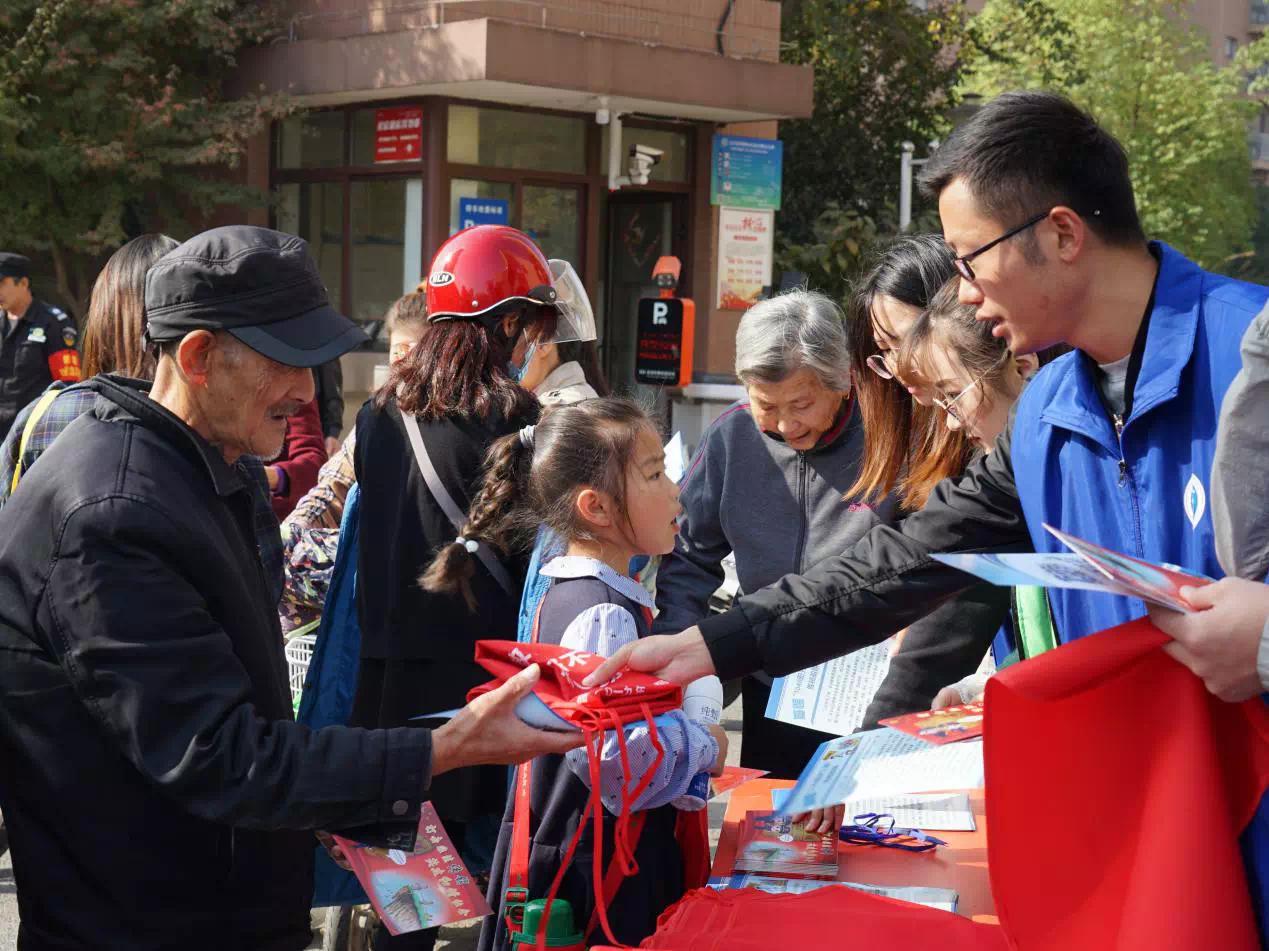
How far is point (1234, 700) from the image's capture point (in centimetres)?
183

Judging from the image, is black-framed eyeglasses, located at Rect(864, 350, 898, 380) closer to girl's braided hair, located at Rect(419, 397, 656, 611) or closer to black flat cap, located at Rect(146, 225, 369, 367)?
girl's braided hair, located at Rect(419, 397, 656, 611)

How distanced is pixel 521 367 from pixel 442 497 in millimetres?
567

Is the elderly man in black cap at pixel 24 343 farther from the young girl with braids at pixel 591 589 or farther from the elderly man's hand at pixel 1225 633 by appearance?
the elderly man's hand at pixel 1225 633

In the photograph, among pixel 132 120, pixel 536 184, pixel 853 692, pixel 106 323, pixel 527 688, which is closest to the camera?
pixel 527 688

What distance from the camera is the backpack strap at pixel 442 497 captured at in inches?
138

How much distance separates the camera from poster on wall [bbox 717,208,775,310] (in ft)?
59.6

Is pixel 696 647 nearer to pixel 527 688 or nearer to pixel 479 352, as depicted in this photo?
→ pixel 527 688

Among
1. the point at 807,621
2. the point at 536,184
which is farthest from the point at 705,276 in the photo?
the point at 807,621

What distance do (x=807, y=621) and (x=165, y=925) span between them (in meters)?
1.22

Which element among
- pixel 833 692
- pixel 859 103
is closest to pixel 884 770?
pixel 833 692

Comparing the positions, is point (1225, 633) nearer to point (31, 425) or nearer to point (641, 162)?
point (31, 425)

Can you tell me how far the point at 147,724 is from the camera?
2.06 m

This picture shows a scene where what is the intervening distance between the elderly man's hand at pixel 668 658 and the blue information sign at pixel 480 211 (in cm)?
1412

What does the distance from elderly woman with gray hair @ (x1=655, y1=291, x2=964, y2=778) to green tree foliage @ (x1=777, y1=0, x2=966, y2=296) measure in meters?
16.3
